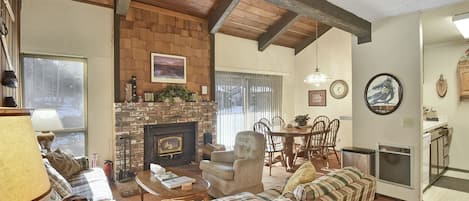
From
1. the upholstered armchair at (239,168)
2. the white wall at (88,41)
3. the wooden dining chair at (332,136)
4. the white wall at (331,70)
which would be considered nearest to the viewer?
the upholstered armchair at (239,168)

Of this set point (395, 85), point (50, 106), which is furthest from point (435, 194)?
point (50, 106)

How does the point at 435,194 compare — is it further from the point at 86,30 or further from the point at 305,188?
the point at 86,30

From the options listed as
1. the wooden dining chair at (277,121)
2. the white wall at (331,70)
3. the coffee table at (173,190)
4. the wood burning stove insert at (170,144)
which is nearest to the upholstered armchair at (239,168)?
the coffee table at (173,190)

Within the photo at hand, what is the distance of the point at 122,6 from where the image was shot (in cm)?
452

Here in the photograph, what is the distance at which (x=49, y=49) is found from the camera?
4164 millimetres

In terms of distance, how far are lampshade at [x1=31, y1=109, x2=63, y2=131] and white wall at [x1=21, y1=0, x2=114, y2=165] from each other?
0.62 meters

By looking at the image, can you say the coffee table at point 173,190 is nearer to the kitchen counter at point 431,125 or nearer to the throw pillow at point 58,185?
the throw pillow at point 58,185

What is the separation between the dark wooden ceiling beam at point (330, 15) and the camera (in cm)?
304

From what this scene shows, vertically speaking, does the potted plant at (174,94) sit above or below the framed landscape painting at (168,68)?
below

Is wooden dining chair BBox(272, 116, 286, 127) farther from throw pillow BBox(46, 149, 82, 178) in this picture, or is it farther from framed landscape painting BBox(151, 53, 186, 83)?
throw pillow BBox(46, 149, 82, 178)

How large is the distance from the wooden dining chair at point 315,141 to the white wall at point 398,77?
1074 mm

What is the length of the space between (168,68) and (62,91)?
6.13 feet

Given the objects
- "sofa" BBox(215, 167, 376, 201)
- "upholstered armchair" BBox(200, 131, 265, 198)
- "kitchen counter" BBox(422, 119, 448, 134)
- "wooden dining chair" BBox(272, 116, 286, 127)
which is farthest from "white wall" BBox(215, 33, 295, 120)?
"sofa" BBox(215, 167, 376, 201)

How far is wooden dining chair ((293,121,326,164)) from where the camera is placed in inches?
204
